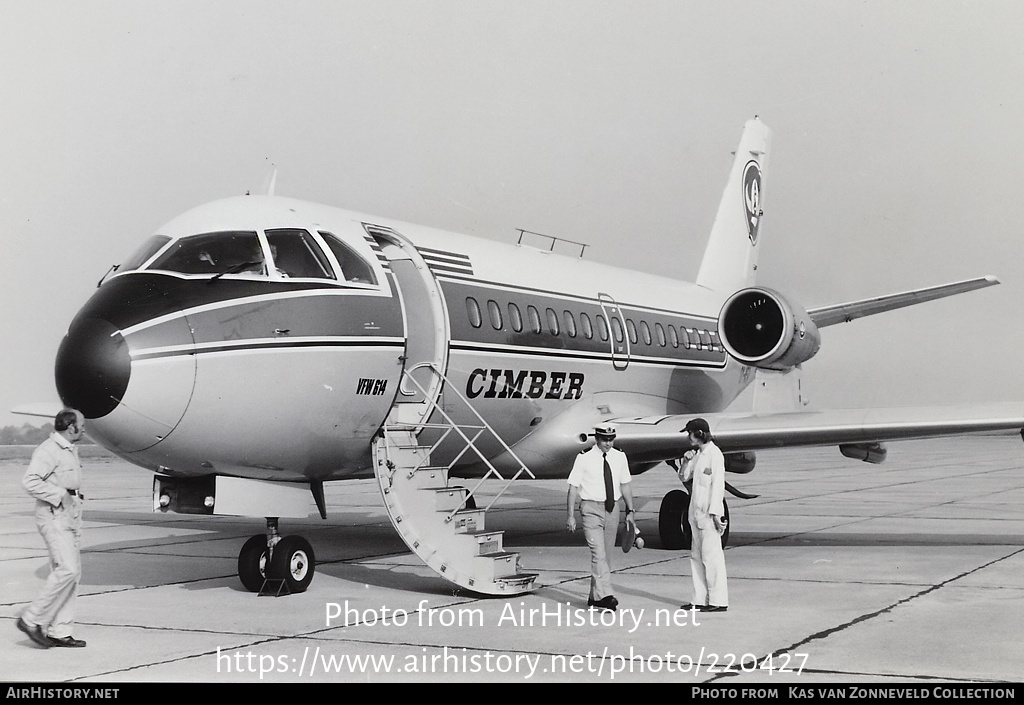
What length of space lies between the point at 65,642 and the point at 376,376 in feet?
12.5

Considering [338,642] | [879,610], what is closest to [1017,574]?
[879,610]

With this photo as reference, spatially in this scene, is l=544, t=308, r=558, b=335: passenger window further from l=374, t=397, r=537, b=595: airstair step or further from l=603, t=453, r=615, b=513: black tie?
l=603, t=453, r=615, b=513: black tie

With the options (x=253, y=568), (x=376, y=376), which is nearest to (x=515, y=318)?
(x=376, y=376)

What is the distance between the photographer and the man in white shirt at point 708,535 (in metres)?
9.44

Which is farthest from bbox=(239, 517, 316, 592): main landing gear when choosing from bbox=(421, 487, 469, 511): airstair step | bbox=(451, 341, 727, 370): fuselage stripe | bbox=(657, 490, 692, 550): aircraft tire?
bbox=(657, 490, 692, 550): aircraft tire

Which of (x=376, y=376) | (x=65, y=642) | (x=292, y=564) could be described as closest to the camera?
(x=65, y=642)

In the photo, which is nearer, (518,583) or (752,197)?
(518,583)

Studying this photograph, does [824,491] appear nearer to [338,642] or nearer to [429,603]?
[429,603]

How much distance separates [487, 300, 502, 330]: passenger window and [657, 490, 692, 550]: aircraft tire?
134 inches

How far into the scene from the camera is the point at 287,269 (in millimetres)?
10391

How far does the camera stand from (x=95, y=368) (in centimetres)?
898

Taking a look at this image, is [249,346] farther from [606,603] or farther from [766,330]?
[766,330]

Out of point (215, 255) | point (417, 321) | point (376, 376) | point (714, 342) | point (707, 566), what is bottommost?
point (707, 566)

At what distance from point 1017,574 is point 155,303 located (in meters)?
8.85
